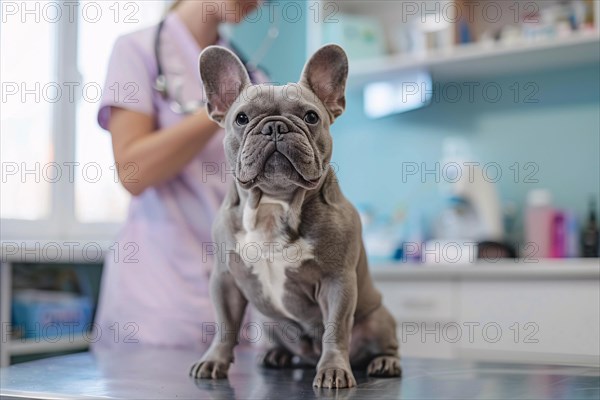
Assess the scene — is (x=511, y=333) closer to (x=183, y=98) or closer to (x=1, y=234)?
(x=183, y=98)

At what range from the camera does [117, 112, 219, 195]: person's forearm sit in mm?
1282

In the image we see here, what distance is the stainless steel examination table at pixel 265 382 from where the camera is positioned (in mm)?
807

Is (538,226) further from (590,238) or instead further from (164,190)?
(164,190)

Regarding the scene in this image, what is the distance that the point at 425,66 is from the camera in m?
2.42

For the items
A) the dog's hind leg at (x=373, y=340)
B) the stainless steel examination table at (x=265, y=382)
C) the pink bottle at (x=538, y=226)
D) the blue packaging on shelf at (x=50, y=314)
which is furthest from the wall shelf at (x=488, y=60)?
the dog's hind leg at (x=373, y=340)

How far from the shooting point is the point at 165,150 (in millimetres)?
1287

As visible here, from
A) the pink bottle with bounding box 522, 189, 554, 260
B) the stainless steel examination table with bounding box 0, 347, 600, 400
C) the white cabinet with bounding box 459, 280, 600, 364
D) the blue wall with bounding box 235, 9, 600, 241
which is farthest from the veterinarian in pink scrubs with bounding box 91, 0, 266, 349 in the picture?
the blue wall with bounding box 235, 9, 600, 241

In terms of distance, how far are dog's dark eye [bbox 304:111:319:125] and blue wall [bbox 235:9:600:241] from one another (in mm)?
1697

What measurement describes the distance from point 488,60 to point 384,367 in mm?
1600

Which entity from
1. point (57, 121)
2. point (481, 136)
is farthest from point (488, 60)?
point (57, 121)

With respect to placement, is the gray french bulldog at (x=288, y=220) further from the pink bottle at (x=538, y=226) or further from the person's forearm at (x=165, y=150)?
the pink bottle at (x=538, y=226)

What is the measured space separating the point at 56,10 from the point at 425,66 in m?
1.28

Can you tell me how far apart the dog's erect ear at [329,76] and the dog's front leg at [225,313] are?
261 millimetres

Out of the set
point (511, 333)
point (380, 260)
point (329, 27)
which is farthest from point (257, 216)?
point (329, 27)
